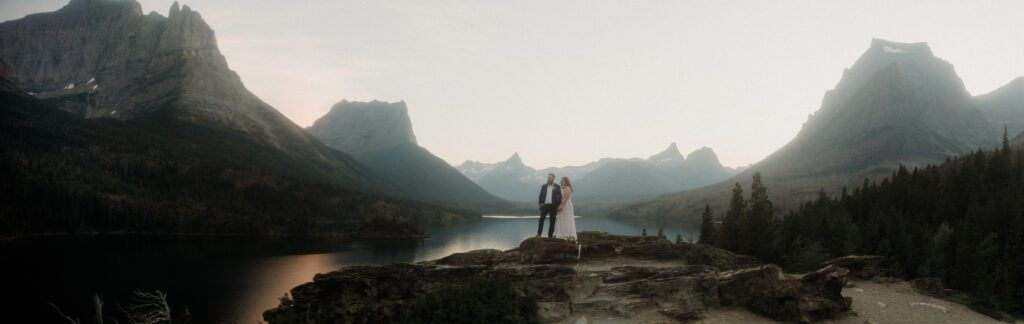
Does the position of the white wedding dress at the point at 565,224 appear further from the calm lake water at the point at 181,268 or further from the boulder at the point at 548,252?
the calm lake water at the point at 181,268

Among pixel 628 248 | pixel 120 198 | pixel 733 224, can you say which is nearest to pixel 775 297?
pixel 628 248

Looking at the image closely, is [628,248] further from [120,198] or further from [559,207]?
[120,198]

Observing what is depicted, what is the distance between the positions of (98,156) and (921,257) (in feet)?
796

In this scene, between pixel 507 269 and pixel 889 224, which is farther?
pixel 889 224

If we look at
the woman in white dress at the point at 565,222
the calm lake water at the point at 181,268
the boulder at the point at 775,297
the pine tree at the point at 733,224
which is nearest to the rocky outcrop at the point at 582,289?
the boulder at the point at 775,297

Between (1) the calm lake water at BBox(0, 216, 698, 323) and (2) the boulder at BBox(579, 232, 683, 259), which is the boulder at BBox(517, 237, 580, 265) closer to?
(2) the boulder at BBox(579, 232, 683, 259)

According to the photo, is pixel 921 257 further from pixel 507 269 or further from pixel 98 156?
pixel 98 156

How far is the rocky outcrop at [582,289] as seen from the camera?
2138 centimetres

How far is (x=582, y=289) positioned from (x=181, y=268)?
10276 cm

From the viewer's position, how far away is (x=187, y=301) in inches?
2721

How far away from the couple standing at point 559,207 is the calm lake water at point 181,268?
156 ft

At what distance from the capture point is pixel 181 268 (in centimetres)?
9794

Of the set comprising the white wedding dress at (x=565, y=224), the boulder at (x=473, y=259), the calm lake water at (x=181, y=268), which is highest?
the white wedding dress at (x=565, y=224)

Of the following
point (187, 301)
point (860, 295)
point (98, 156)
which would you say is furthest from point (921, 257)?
point (98, 156)
